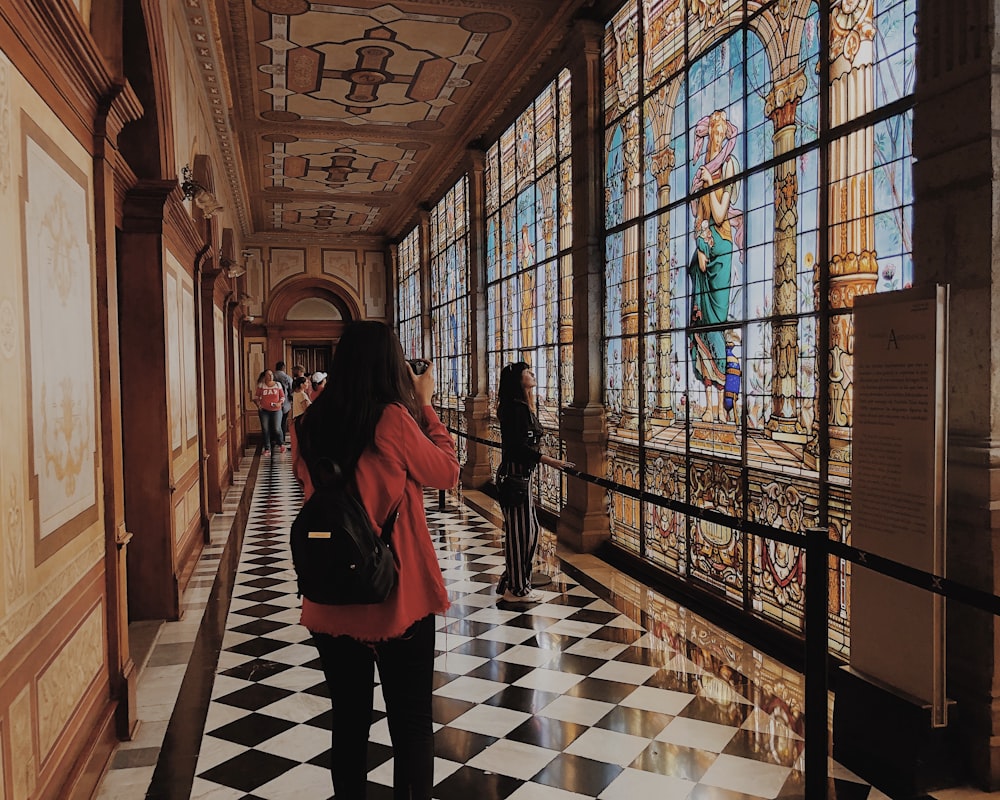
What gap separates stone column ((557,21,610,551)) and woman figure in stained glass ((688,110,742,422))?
1.67m

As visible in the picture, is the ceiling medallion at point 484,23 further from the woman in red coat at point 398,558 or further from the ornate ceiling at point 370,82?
the woman in red coat at point 398,558

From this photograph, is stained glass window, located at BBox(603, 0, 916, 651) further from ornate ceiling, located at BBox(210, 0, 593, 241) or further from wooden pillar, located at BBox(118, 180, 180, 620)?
wooden pillar, located at BBox(118, 180, 180, 620)

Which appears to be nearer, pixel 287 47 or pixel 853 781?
pixel 853 781

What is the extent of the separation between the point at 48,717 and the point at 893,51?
4.48 m

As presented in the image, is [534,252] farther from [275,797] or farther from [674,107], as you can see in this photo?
[275,797]

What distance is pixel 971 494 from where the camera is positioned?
9.97 feet

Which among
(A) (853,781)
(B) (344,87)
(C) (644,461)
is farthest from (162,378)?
(B) (344,87)

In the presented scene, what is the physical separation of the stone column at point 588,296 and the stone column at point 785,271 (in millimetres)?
2598

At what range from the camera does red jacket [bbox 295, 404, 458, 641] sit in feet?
7.76

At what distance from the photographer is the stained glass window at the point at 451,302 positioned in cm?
1285

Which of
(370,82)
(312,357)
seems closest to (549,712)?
(370,82)

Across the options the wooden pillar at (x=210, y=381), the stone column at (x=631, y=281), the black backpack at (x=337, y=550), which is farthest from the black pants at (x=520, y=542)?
the wooden pillar at (x=210, y=381)

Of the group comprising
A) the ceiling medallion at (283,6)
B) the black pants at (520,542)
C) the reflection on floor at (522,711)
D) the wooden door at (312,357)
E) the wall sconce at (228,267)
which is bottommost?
the reflection on floor at (522,711)

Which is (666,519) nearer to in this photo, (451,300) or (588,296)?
(588,296)
